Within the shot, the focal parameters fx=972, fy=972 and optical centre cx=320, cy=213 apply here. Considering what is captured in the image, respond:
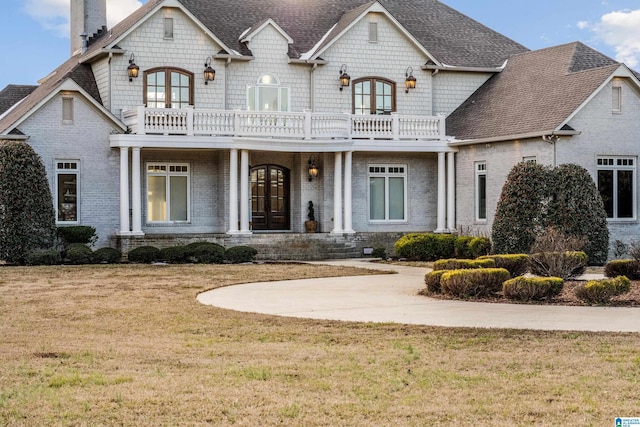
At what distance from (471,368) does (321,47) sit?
2436cm

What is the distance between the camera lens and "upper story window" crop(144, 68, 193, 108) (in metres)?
32.0

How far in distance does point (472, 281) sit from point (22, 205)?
47.3ft

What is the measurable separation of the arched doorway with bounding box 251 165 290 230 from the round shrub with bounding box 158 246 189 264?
215 inches

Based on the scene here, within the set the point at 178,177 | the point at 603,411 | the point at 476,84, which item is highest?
the point at 476,84

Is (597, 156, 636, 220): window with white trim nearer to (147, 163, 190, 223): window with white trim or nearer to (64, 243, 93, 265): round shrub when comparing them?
(147, 163, 190, 223): window with white trim

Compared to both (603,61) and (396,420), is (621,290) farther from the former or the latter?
(603,61)

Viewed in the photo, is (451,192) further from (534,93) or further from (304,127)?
(304,127)

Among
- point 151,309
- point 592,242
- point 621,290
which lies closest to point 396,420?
point 151,309

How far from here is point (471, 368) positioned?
11.0 m

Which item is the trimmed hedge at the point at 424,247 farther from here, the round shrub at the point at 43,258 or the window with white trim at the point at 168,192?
the round shrub at the point at 43,258

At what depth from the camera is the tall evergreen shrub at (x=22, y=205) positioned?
88.2 feet

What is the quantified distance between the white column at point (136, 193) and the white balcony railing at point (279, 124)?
795mm

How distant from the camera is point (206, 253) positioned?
2830cm

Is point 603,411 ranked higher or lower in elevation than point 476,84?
lower
